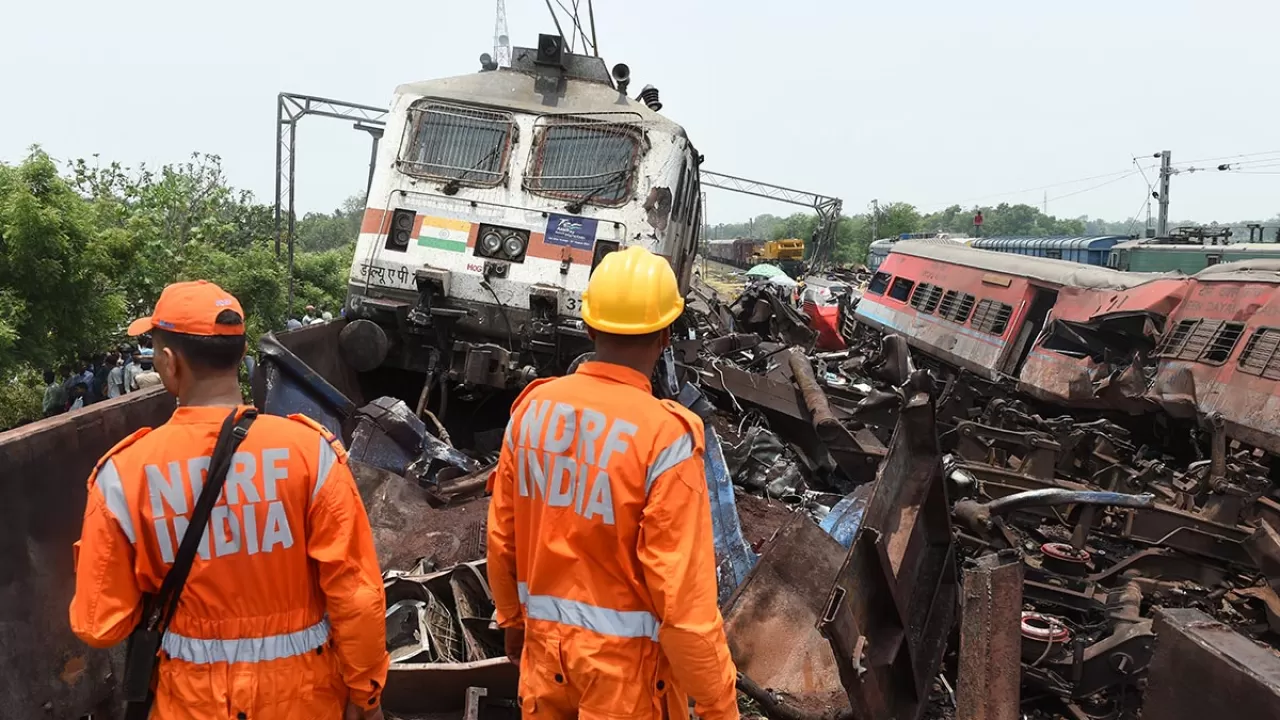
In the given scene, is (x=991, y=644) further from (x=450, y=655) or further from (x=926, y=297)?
(x=926, y=297)

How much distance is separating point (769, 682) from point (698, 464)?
1812mm

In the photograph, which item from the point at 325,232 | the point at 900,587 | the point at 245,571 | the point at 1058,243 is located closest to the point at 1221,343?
the point at 900,587

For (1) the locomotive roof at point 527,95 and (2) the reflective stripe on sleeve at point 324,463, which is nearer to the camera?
(2) the reflective stripe on sleeve at point 324,463

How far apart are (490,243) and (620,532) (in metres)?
4.77

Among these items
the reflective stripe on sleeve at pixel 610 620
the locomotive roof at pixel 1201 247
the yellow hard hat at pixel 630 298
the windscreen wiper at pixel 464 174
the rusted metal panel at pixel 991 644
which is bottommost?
the rusted metal panel at pixel 991 644

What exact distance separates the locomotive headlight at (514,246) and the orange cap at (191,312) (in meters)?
4.48

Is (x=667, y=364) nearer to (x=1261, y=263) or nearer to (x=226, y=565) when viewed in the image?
(x=226, y=565)

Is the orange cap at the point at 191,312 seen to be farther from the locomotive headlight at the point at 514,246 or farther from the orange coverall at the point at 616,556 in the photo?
the locomotive headlight at the point at 514,246

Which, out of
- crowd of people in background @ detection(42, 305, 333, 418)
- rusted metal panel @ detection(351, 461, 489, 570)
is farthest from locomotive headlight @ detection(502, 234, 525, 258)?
crowd of people in background @ detection(42, 305, 333, 418)

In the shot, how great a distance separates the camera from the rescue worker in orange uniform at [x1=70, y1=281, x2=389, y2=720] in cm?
193

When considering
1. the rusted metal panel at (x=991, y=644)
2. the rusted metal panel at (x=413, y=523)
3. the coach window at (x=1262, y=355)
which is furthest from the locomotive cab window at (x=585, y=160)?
the coach window at (x=1262, y=355)

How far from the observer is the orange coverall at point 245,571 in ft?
6.34

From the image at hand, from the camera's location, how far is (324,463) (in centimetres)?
209

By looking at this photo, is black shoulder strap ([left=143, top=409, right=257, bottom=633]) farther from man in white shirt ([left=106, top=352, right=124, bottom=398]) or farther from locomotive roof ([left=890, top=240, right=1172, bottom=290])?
locomotive roof ([left=890, top=240, right=1172, bottom=290])
